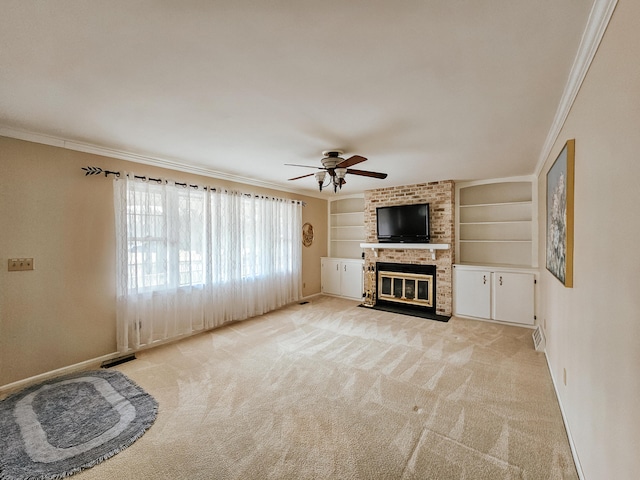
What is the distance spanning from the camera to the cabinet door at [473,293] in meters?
4.43

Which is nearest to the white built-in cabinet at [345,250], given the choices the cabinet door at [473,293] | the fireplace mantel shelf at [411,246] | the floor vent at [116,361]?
the fireplace mantel shelf at [411,246]

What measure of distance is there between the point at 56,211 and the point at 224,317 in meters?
2.46

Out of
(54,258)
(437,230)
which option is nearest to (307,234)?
(437,230)

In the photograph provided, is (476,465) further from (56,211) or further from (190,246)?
(56,211)

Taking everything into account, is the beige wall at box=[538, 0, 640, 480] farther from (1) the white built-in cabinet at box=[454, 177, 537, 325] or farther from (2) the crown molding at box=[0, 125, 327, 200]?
(2) the crown molding at box=[0, 125, 327, 200]

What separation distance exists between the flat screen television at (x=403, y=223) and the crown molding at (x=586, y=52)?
269 cm

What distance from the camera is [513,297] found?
420 cm

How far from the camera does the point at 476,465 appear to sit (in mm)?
1680

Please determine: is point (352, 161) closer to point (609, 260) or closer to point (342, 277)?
point (609, 260)

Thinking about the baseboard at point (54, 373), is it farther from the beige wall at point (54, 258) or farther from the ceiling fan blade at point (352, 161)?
the ceiling fan blade at point (352, 161)

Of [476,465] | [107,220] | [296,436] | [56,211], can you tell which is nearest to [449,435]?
[476,465]

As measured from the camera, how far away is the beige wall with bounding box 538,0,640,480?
0.96 metres

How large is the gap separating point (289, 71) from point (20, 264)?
3.15 m

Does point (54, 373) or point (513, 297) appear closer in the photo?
point (54, 373)
